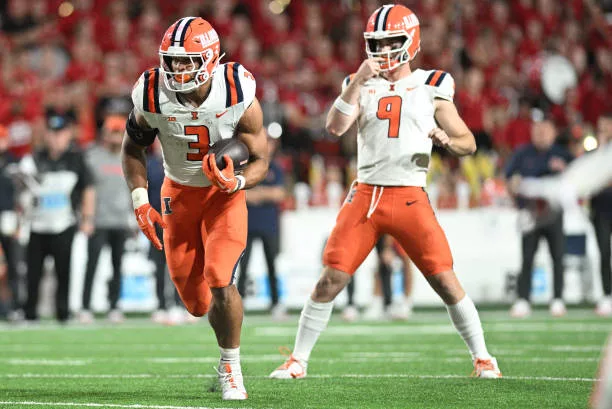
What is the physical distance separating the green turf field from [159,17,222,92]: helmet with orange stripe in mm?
1490

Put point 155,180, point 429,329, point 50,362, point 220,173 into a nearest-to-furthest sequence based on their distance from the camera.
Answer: point 220,173
point 50,362
point 429,329
point 155,180

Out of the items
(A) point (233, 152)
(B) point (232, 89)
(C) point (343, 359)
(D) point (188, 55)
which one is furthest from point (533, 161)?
(D) point (188, 55)

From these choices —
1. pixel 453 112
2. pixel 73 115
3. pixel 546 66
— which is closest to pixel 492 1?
pixel 546 66

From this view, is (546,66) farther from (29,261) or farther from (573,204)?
(573,204)

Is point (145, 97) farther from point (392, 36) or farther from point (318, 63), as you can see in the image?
point (318, 63)

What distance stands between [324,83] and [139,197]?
36.6 feet

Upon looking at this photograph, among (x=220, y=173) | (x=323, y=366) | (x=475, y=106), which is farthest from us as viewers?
(x=475, y=106)

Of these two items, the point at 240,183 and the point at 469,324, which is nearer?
the point at 240,183

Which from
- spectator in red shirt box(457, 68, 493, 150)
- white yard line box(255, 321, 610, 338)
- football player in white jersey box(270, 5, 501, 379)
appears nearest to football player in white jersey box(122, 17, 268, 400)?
football player in white jersey box(270, 5, 501, 379)

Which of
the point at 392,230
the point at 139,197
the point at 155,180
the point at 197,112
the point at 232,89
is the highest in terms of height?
the point at 232,89

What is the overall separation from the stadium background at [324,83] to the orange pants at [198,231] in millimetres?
7153

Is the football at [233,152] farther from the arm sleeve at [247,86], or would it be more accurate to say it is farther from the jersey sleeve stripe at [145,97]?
the jersey sleeve stripe at [145,97]

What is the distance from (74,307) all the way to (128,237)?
48.1 inches

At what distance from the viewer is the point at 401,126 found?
21.6ft
